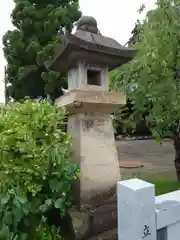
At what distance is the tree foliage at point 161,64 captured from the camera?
336 cm

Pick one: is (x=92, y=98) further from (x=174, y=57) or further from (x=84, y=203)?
(x=174, y=57)

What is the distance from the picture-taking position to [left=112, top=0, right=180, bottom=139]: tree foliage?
3.36 metres

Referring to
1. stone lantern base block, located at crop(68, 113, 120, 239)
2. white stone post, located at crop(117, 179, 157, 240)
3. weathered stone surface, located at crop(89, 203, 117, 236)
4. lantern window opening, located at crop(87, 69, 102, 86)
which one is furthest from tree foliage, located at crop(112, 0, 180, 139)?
white stone post, located at crop(117, 179, 157, 240)

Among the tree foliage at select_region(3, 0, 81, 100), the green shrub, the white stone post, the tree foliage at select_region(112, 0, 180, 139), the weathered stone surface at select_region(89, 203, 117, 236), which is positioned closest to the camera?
the white stone post

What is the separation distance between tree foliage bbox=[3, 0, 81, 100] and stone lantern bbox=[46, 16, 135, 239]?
23.2ft

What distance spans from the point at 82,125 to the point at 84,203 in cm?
83

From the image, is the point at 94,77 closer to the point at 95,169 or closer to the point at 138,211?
the point at 95,169

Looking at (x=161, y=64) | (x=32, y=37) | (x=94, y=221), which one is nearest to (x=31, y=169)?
(x=94, y=221)

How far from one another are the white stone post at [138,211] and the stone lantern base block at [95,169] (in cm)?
119

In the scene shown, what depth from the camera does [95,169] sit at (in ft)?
8.93

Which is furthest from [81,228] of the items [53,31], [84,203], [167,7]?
[53,31]

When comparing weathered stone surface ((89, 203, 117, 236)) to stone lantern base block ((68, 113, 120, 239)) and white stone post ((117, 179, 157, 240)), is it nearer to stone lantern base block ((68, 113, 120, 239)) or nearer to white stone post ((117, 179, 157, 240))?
stone lantern base block ((68, 113, 120, 239))

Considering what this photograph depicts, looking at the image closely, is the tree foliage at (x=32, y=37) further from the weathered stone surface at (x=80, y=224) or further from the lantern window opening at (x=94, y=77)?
the weathered stone surface at (x=80, y=224)

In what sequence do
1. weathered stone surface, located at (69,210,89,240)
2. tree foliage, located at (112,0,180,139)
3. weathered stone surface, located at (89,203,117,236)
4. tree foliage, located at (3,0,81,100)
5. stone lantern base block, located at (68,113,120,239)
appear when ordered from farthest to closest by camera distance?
tree foliage, located at (3,0,81,100), tree foliage, located at (112,0,180,139), stone lantern base block, located at (68,113,120,239), weathered stone surface, located at (89,203,117,236), weathered stone surface, located at (69,210,89,240)
